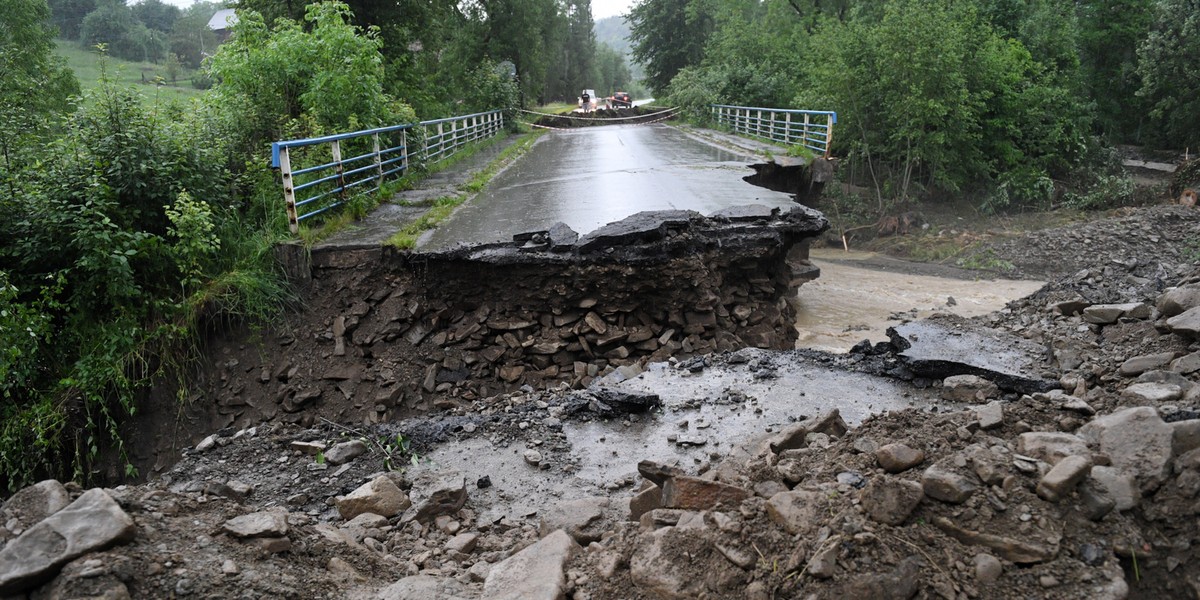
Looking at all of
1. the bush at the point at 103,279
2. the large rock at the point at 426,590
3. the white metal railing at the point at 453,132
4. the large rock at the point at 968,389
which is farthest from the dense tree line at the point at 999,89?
the large rock at the point at 426,590

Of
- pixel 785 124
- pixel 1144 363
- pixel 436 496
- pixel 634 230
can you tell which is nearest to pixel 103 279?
pixel 436 496

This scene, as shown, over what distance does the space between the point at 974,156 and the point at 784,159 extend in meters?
8.66

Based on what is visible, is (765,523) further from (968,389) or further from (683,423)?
(968,389)

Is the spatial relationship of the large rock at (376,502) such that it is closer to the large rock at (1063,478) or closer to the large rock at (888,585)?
the large rock at (888,585)

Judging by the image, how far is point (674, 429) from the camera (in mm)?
5836

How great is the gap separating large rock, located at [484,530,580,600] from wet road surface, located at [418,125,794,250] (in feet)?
17.6

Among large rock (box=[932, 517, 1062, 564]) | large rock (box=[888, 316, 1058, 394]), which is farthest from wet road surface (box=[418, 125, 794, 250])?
large rock (box=[932, 517, 1062, 564])

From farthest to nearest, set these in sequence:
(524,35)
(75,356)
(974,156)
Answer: (524,35) < (974,156) < (75,356)

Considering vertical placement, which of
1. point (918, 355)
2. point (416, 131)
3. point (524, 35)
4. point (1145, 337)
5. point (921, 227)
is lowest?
point (921, 227)

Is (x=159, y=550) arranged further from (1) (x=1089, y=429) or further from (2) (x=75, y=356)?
(2) (x=75, y=356)

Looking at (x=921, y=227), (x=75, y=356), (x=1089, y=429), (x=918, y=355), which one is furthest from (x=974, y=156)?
(x=75, y=356)

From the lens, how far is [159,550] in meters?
3.11

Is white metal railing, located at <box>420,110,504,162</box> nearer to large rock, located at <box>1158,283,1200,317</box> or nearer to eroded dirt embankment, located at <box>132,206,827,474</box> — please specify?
eroded dirt embankment, located at <box>132,206,827,474</box>

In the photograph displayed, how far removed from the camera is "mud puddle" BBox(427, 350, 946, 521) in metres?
5.14
